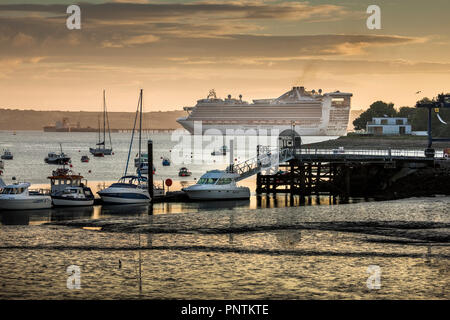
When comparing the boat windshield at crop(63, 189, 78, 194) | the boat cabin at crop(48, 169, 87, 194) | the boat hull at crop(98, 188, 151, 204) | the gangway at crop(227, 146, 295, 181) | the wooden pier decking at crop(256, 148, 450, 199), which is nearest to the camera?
the boat windshield at crop(63, 189, 78, 194)

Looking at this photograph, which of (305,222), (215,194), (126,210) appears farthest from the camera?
(215,194)

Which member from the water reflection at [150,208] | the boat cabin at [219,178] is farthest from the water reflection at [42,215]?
the boat cabin at [219,178]

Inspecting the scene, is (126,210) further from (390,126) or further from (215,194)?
(390,126)

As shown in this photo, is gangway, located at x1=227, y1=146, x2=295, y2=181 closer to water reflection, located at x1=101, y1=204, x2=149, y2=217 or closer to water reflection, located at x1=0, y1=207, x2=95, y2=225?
water reflection, located at x1=101, y1=204, x2=149, y2=217

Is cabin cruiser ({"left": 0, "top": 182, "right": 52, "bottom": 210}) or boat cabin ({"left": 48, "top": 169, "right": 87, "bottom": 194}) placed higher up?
boat cabin ({"left": 48, "top": 169, "right": 87, "bottom": 194})

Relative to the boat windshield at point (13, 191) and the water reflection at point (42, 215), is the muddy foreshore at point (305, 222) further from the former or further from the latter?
the boat windshield at point (13, 191)

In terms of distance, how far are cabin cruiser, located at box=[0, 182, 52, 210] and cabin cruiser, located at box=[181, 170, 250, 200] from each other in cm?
1079

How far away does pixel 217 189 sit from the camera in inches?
2056

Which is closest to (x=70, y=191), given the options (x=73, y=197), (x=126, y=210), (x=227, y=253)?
A: (x=73, y=197)

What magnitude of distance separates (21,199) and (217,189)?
14.2m

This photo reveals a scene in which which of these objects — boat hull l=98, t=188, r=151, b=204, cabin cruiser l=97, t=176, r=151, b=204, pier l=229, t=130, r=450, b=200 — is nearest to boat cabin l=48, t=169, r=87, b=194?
cabin cruiser l=97, t=176, r=151, b=204

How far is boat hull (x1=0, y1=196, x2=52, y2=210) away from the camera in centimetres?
4491
